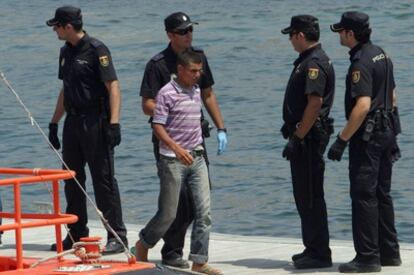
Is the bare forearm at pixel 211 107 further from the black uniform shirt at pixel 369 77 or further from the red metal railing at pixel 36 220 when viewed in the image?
the red metal railing at pixel 36 220

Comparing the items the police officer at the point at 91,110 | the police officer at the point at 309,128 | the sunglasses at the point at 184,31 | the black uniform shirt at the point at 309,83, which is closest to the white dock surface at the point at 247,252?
the police officer at the point at 309,128

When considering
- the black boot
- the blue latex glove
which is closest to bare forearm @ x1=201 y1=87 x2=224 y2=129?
the blue latex glove

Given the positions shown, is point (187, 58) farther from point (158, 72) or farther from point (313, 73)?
point (313, 73)

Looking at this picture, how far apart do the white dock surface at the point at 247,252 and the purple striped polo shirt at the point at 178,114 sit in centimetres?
93

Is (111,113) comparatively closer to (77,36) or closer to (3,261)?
(77,36)

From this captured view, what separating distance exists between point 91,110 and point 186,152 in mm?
1265

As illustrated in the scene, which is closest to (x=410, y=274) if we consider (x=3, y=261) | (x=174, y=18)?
(x=174, y=18)

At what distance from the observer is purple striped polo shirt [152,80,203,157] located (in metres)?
8.70

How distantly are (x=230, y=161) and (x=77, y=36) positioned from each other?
322 inches

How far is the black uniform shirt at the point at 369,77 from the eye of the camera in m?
8.75

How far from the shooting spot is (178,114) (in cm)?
871

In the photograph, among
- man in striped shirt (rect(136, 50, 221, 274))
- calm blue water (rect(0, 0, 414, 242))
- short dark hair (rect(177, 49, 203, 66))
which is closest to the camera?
short dark hair (rect(177, 49, 203, 66))

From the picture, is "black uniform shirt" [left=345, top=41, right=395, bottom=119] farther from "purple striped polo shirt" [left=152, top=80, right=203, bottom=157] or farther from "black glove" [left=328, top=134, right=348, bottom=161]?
"purple striped polo shirt" [left=152, top=80, right=203, bottom=157]

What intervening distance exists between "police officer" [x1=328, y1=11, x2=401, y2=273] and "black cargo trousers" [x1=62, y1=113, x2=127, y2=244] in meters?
1.67
